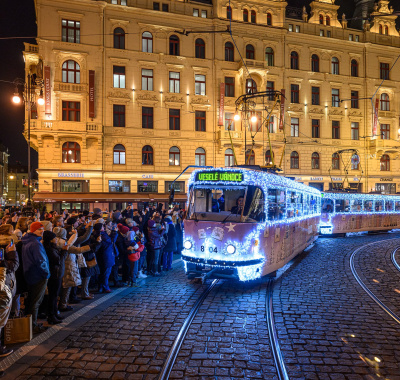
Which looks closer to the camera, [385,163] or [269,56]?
[269,56]

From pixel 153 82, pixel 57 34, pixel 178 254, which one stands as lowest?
pixel 178 254

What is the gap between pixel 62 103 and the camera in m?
27.3

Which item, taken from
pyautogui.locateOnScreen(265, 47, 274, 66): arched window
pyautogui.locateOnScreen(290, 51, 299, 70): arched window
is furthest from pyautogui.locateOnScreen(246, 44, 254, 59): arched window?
pyautogui.locateOnScreen(290, 51, 299, 70): arched window

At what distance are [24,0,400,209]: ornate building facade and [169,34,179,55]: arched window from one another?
0.30 ft

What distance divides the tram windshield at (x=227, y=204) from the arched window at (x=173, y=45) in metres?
25.2

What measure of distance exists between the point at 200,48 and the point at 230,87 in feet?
14.7

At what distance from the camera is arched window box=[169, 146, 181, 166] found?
3055 centimetres

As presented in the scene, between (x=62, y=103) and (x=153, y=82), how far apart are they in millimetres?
7877

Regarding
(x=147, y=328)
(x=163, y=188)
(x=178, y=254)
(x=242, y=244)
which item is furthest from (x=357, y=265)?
(x=163, y=188)

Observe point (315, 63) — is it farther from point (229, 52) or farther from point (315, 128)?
point (229, 52)

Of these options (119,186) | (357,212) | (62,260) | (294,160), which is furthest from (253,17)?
(62,260)

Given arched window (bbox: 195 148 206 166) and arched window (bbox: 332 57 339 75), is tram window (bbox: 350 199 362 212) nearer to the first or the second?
arched window (bbox: 195 148 206 166)

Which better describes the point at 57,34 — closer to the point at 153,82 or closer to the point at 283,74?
the point at 153,82

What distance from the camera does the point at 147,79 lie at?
2991 centimetres
